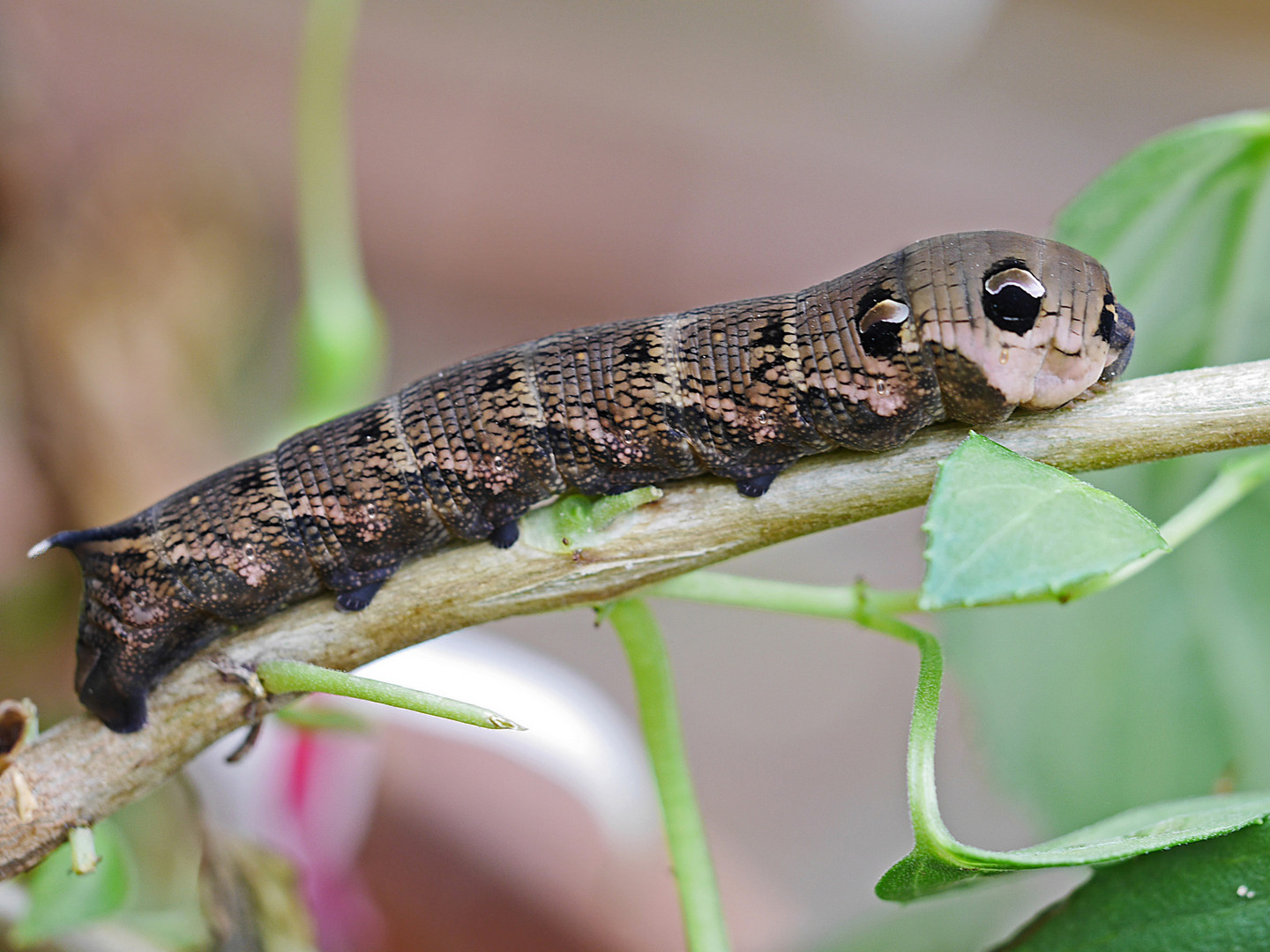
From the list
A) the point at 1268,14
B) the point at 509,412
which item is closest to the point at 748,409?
the point at 509,412

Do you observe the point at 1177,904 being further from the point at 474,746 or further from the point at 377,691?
the point at 474,746

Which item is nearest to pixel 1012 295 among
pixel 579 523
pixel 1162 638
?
pixel 579 523

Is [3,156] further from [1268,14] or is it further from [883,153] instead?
[1268,14]

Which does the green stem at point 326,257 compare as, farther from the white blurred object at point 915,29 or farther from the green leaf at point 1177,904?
the white blurred object at point 915,29

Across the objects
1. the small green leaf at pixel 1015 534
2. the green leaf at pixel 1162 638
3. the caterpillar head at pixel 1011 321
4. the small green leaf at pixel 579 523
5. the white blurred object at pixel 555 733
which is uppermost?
the small green leaf at pixel 1015 534

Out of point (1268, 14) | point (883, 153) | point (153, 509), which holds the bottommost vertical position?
point (883, 153)

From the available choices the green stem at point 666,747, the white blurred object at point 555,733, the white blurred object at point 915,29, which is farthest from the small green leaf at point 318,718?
the white blurred object at point 915,29
